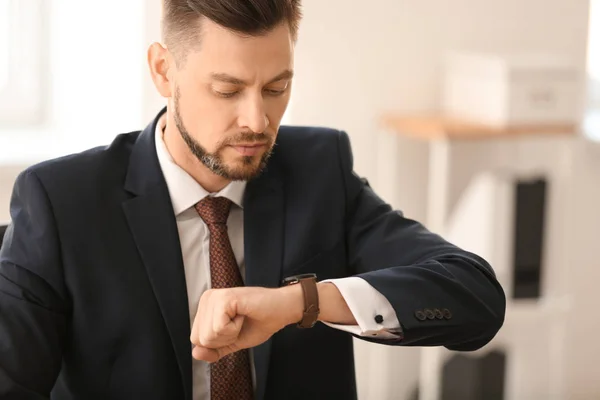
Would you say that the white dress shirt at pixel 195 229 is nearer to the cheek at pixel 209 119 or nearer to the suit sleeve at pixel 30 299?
the cheek at pixel 209 119

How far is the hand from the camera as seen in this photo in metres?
1.34

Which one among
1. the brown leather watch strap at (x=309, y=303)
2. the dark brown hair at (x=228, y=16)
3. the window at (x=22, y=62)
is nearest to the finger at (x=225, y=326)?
the brown leather watch strap at (x=309, y=303)

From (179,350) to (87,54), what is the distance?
1603mm

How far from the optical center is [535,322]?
124 inches

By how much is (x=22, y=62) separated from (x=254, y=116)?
168 cm

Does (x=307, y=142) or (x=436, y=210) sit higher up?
(x=307, y=142)

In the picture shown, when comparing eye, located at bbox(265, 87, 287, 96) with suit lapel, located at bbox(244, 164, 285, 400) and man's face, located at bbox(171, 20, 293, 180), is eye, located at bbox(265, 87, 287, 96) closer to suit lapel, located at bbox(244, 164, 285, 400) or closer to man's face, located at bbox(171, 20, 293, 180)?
man's face, located at bbox(171, 20, 293, 180)

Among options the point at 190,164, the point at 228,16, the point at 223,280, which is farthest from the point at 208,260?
the point at 228,16

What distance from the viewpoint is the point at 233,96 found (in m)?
1.55

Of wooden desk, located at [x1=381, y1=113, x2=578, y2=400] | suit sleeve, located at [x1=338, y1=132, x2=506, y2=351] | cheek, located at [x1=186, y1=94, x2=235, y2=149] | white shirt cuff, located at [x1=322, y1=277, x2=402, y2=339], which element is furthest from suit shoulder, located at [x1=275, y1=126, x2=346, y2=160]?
wooden desk, located at [x1=381, y1=113, x2=578, y2=400]

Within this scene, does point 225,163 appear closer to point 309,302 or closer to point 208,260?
point 208,260

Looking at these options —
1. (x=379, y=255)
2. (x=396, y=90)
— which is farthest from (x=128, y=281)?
(x=396, y=90)

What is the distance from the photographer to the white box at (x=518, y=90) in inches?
113

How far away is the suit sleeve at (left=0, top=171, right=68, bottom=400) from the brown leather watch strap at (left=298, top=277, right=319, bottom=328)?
1.34 feet
